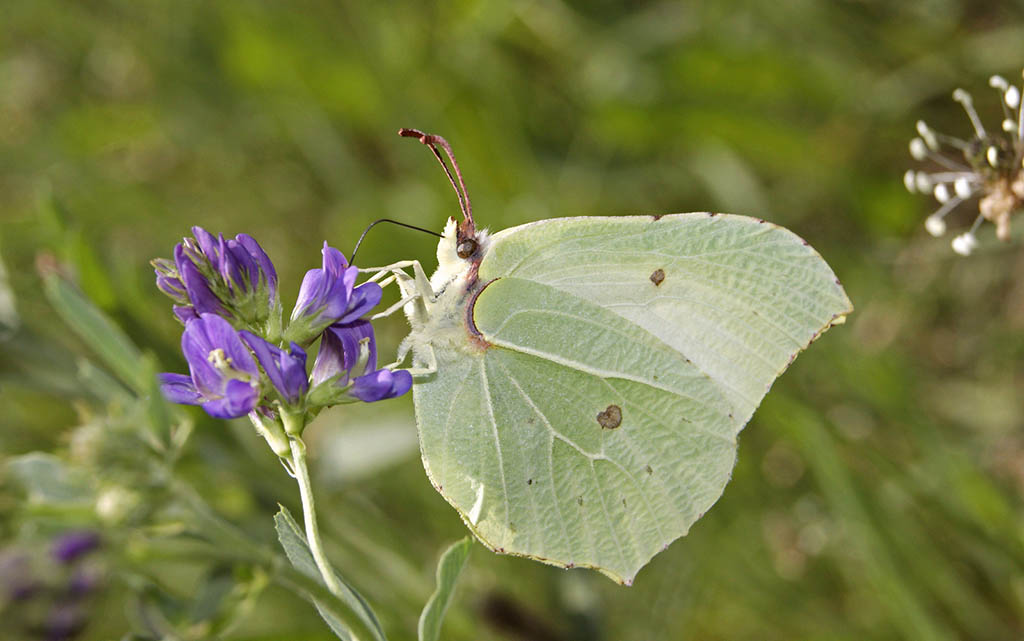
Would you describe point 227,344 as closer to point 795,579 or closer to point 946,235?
point 795,579

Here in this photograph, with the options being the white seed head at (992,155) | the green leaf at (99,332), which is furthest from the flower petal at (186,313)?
the white seed head at (992,155)

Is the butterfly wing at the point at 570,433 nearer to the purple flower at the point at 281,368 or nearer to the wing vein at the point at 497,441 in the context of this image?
the wing vein at the point at 497,441

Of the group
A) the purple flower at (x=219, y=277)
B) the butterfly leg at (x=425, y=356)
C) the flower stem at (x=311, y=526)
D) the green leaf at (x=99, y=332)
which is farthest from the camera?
the green leaf at (x=99, y=332)

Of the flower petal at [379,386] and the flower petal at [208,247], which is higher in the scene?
the flower petal at [208,247]

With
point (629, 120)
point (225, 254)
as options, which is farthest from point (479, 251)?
point (629, 120)

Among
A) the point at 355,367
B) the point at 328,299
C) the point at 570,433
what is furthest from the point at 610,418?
the point at 328,299
